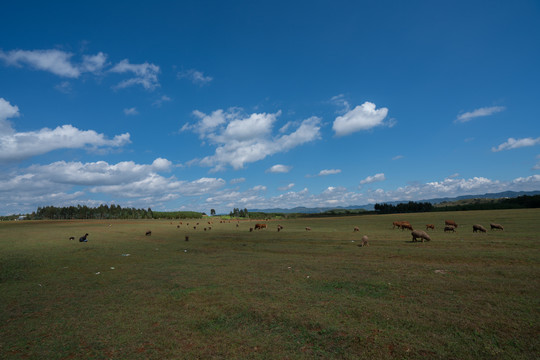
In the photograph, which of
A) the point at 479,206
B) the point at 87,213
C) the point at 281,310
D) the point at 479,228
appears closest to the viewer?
the point at 281,310

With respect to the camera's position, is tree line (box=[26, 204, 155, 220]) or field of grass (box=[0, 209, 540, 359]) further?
tree line (box=[26, 204, 155, 220])

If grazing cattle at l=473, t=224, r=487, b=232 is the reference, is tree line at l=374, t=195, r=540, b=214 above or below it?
above

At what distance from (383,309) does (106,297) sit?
11.6 metres

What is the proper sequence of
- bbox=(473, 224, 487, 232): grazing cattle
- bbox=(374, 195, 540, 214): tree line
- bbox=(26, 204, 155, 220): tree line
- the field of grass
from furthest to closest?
bbox=(26, 204, 155, 220): tree line → bbox=(374, 195, 540, 214): tree line → bbox=(473, 224, 487, 232): grazing cattle → the field of grass

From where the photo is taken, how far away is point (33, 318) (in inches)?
378

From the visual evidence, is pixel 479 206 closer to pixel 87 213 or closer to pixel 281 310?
pixel 281 310

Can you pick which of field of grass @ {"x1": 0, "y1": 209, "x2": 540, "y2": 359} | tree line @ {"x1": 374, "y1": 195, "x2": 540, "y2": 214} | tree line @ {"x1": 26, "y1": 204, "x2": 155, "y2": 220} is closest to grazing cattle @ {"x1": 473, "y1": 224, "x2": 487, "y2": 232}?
field of grass @ {"x1": 0, "y1": 209, "x2": 540, "y2": 359}

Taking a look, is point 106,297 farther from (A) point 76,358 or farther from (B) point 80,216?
(B) point 80,216

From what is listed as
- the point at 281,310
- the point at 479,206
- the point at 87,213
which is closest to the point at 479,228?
the point at 281,310

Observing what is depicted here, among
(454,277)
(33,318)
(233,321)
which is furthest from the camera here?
(454,277)

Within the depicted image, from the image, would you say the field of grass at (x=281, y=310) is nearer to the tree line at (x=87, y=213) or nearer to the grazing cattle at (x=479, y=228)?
the grazing cattle at (x=479, y=228)

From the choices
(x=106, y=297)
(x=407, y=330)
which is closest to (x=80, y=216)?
(x=106, y=297)

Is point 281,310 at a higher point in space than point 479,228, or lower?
lower

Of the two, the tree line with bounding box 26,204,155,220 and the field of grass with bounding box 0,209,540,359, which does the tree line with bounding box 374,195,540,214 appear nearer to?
the field of grass with bounding box 0,209,540,359
